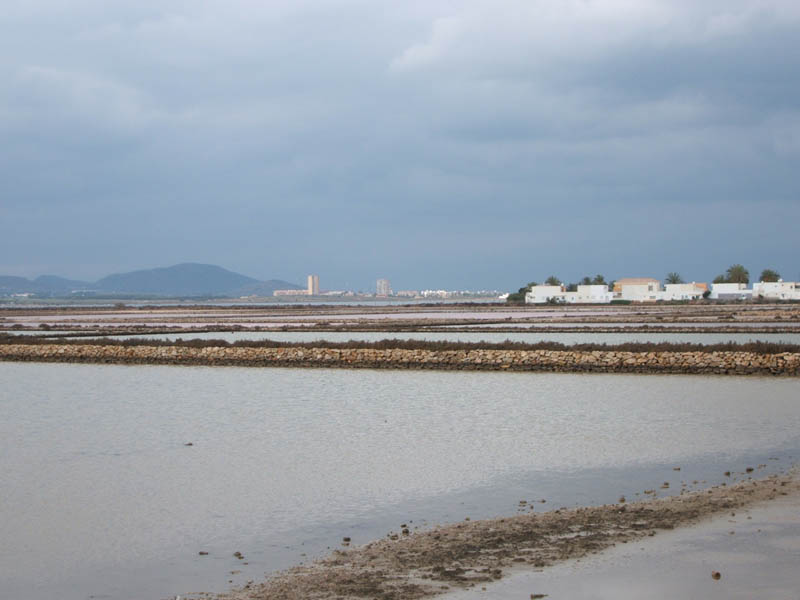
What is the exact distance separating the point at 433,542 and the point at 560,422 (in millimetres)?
7337

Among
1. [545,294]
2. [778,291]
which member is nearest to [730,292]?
[778,291]

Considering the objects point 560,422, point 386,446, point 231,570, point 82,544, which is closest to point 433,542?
point 231,570

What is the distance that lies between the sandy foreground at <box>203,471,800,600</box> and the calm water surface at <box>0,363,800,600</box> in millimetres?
452

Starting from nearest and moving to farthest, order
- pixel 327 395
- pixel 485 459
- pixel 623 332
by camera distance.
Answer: pixel 485 459, pixel 327 395, pixel 623 332

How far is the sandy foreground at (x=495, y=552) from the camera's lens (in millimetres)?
5809

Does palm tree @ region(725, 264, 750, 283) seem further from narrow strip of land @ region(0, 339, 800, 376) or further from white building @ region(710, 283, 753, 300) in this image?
narrow strip of land @ region(0, 339, 800, 376)

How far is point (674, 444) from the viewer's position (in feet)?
38.9

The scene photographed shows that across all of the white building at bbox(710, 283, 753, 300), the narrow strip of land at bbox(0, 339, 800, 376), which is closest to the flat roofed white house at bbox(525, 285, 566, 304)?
the white building at bbox(710, 283, 753, 300)

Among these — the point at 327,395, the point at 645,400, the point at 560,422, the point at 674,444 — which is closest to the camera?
the point at 674,444

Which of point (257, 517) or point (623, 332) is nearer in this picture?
point (257, 517)

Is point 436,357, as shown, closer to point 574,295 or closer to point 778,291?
point 574,295

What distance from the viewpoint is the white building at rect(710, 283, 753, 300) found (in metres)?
104

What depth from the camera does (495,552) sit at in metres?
6.63

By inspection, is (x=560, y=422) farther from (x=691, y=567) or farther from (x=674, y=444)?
(x=691, y=567)
